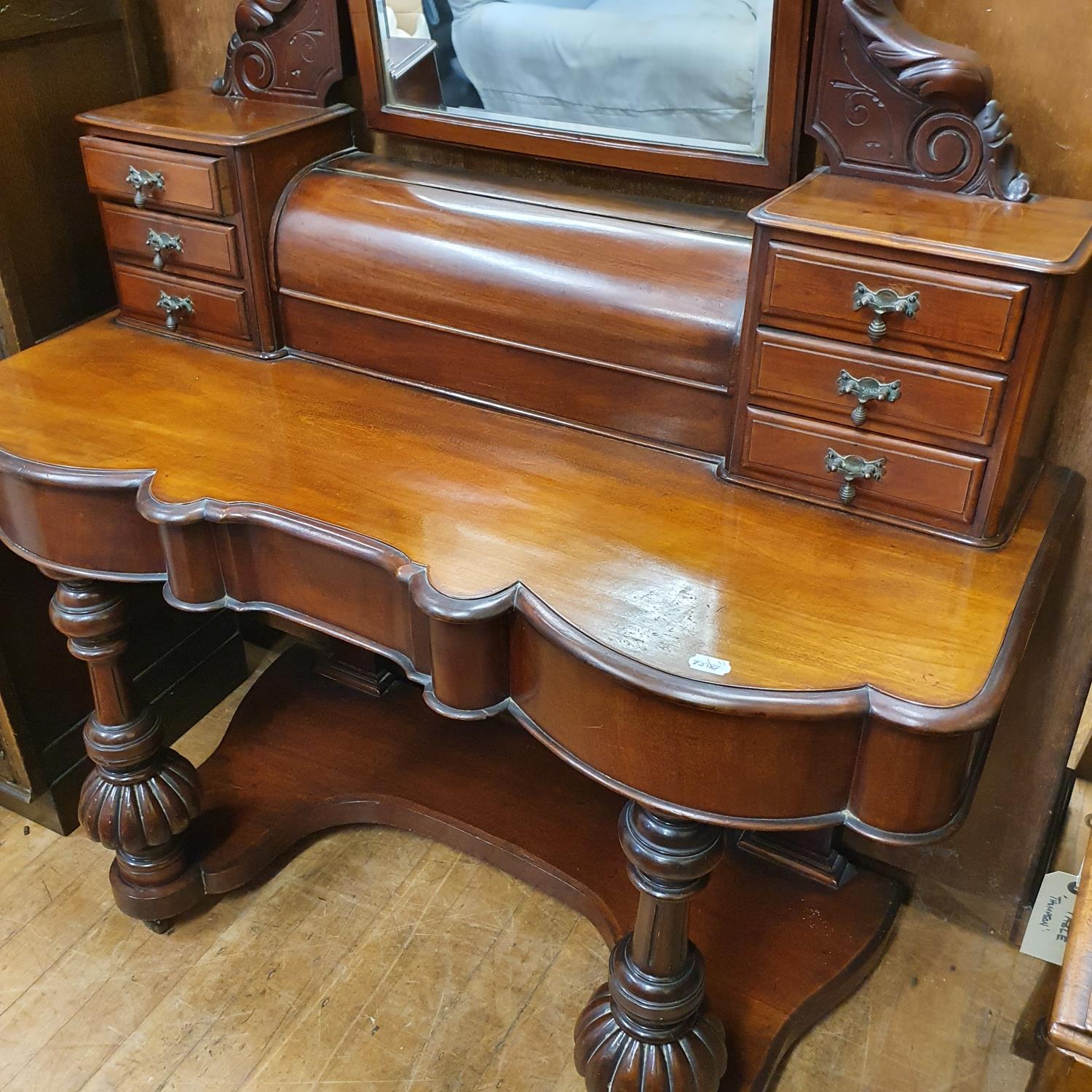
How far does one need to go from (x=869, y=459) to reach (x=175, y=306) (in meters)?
0.96

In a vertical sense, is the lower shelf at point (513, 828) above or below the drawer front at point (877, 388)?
below

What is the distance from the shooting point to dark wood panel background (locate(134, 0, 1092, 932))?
1106 millimetres

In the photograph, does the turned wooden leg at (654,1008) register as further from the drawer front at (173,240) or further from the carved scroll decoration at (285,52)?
the carved scroll decoration at (285,52)

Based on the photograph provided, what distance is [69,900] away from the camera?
67.9 inches

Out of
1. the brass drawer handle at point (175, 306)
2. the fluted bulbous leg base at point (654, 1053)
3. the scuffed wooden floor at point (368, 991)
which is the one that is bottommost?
the scuffed wooden floor at point (368, 991)

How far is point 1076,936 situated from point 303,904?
123cm

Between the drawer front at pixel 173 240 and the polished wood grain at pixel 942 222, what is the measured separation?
73 centimetres

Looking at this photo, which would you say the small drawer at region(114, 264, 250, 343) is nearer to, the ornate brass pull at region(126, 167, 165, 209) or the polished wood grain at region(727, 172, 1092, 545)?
the ornate brass pull at region(126, 167, 165, 209)

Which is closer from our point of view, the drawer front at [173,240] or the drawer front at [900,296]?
the drawer front at [900,296]

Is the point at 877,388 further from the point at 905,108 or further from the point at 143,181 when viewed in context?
the point at 143,181

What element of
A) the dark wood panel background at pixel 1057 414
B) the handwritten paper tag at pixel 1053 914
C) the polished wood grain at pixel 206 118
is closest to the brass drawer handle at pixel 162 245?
the polished wood grain at pixel 206 118

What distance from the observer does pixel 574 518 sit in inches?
44.3

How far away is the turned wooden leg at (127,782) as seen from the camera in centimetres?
138

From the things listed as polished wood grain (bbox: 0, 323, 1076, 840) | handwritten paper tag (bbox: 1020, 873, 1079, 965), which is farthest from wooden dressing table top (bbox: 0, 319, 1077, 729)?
handwritten paper tag (bbox: 1020, 873, 1079, 965)
